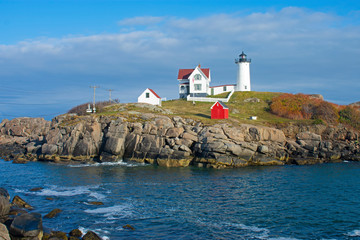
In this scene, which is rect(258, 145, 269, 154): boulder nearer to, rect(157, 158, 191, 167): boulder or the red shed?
rect(157, 158, 191, 167): boulder

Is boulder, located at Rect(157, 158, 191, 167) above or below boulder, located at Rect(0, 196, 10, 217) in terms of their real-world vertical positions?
below

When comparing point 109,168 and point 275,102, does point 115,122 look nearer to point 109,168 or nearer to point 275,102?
point 109,168

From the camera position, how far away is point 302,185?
32.1m

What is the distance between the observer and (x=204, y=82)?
264 feet

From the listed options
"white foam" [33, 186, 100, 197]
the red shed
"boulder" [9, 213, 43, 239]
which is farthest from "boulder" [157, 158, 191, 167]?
"boulder" [9, 213, 43, 239]

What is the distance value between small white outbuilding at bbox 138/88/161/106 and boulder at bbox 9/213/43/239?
55.7m

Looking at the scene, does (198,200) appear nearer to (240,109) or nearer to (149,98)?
(240,109)

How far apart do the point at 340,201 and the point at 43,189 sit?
1112 inches

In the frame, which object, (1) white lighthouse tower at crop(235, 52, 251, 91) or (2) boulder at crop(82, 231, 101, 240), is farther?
(1) white lighthouse tower at crop(235, 52, 251, 91)

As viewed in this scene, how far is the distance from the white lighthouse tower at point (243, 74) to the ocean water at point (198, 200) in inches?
1734

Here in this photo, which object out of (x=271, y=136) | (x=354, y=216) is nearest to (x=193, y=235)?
(x=354, y=216)

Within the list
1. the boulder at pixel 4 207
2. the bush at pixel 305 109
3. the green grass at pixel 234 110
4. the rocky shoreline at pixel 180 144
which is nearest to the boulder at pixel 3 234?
the boulder at pixel 4 207

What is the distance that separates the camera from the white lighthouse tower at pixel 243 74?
270 ft

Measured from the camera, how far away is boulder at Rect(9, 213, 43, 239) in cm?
1666
